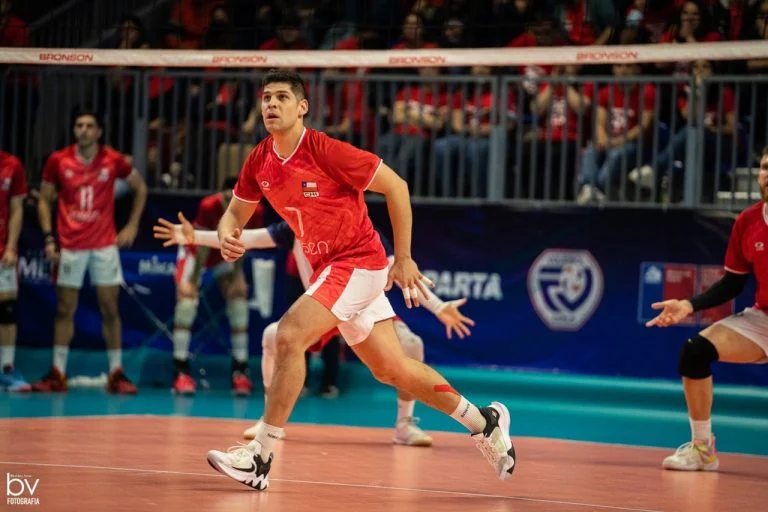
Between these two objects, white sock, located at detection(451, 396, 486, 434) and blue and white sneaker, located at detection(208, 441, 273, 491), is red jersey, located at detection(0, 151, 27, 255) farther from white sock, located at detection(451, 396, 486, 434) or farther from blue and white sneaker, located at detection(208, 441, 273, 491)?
white sock, located at detection(451, 396, 486, 434)

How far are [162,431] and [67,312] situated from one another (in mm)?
3709

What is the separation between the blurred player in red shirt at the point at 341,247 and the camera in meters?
7.70

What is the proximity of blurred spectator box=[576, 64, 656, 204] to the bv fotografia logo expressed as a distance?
7824 millimetres

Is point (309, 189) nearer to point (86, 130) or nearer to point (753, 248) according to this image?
point (753, 248)

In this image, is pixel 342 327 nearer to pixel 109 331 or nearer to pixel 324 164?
pixel 324 164

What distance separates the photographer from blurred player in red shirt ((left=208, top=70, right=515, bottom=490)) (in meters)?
7.70

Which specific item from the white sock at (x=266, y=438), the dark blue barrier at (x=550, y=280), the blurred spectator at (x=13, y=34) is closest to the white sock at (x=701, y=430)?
the white sock at (x=266, y=438)

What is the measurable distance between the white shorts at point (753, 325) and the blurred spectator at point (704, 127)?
424 cm

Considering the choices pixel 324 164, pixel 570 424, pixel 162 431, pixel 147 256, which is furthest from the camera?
pixel 147 256

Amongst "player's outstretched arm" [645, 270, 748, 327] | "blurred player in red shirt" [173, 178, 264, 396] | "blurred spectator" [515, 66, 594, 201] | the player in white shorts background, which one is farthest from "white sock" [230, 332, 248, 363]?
"player's outstretched arm" [645, 270, 748, 327]

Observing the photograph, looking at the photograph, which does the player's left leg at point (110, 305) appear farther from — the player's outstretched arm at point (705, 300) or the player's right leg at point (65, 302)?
the player's outstretched arm at point (705, 300)

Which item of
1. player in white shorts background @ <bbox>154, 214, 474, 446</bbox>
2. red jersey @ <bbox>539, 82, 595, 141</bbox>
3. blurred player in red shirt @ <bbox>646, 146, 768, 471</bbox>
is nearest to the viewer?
blurred player in red shirt @ <bbox>646, 146, 768, 471</bbox>

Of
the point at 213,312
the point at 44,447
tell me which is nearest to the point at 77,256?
the point at 213,312

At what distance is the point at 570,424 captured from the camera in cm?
1220
